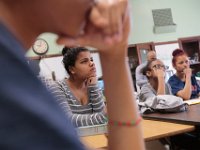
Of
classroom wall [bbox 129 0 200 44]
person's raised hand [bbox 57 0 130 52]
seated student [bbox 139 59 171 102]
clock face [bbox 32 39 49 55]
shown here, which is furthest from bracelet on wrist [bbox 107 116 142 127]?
classroom wall [bbox 129 0 200 44]

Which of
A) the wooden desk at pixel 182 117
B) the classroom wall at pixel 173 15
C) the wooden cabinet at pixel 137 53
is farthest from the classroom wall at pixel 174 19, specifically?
the wooden desk at pixel 182 117

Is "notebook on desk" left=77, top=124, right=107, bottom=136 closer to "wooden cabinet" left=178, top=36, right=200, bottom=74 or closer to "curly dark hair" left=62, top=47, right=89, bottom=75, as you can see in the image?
"curly dark hair" left=62, top=47, right=89, bottom=75

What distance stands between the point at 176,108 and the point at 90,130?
70 centimetres

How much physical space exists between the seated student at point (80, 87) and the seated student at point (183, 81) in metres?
1.09

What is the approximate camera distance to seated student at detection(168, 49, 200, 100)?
3212 millimetres

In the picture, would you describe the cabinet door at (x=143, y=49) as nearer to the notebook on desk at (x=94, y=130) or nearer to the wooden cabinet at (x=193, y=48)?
the wooden cabinet at (x=193, y=48)

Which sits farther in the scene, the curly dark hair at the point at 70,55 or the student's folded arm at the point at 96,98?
the curly dark hair at the point at 70,55

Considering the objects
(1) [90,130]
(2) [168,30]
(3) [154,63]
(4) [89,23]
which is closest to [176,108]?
(1) [90,130]

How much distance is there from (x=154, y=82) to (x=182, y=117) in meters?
1.14

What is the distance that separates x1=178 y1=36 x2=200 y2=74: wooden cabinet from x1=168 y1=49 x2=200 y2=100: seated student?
8.91ft

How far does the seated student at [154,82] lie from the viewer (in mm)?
2801

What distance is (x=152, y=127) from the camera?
2.03m

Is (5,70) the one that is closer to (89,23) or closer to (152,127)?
(89,23)

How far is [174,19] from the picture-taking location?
243 inches
